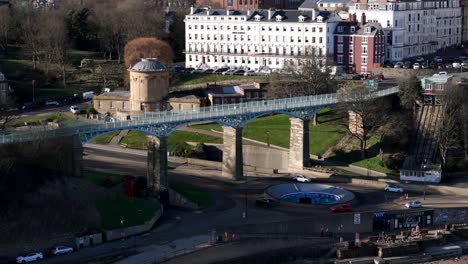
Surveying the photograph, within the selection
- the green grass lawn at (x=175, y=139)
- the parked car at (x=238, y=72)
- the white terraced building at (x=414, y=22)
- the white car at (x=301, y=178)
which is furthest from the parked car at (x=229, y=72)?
the white car at (x=301, y=178)

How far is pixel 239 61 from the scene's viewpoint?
106 metres

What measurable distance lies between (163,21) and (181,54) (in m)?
4.97

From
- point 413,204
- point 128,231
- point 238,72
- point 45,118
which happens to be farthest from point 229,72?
point 128,231

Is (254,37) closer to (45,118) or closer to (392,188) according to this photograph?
(45,118)

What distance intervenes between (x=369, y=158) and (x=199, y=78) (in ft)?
107

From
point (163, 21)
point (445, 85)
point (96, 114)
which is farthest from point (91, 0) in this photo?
point (445, 85)

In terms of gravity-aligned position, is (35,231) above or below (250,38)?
below

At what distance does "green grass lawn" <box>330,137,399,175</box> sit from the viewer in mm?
73125

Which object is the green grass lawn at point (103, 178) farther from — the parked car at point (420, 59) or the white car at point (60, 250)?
the parked car at point (420, 59)

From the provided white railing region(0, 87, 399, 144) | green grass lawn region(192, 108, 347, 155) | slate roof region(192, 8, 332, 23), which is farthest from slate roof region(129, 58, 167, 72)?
slate roof region(192, 8, 332, 23)

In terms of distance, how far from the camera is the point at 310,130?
8094 centimetres

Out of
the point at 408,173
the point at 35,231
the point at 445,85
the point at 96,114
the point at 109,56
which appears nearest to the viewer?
the point at 35,231

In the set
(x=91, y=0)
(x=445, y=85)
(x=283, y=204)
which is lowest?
(x=283, y=204)

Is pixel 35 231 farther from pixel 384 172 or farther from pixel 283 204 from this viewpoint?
pixel 384 172
